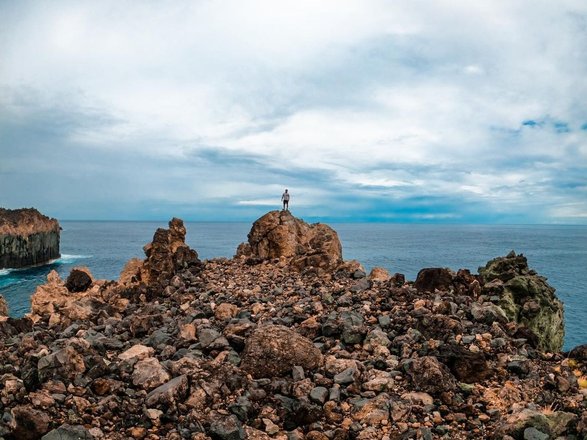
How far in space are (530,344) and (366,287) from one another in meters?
5.35

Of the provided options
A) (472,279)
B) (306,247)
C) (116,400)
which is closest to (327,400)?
(116,400)

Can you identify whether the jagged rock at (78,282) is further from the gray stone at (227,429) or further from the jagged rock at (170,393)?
the gray stone at (227,429)

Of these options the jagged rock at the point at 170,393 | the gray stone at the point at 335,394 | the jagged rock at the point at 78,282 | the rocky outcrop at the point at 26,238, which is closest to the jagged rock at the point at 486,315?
the gray stone at the point at 335,394

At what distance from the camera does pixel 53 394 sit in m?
8.27

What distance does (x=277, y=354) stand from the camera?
9.76 meters

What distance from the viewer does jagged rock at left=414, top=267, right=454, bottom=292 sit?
1560 cm

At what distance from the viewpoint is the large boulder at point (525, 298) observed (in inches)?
782

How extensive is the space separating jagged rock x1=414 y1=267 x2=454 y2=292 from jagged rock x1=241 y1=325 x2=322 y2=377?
6823 millimetres

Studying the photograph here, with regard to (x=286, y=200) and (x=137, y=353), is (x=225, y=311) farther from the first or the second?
(x=286, y=200)

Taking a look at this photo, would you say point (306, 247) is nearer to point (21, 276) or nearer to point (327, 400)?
point (327, 400)

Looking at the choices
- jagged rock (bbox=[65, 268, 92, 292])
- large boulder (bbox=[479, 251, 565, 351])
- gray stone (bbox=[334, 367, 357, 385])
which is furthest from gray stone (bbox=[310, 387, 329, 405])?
jagged rock (bbox=[65, 268, 92, 292])

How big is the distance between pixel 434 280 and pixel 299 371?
7.91 meters

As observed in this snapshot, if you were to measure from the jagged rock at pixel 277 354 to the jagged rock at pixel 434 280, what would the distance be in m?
6.82

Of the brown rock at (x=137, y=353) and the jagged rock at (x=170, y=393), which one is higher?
the brown rock at (x=137, y=353)
